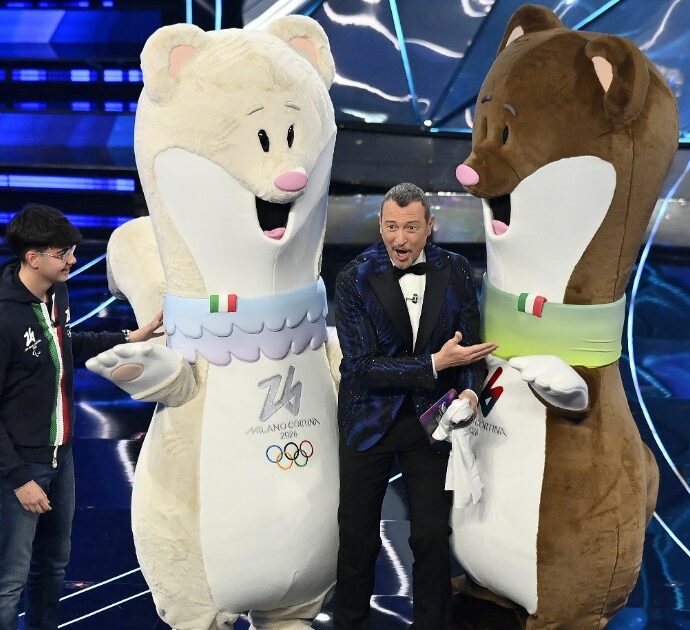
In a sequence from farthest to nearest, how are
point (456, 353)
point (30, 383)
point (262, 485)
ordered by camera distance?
point (30, 383) < point (262, 485) < point (456, 353)

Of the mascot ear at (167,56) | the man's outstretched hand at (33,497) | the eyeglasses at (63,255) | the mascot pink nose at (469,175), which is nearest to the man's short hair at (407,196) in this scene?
the mascot pink nose at (469,175)

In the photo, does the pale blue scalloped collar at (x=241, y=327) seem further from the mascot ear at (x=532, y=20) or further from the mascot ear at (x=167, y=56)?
the mascot ear at (x=532, y=20)

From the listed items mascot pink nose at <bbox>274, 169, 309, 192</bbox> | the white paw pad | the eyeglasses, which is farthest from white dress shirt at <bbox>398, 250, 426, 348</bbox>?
the eyeglasses

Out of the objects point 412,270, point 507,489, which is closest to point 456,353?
point 412,270

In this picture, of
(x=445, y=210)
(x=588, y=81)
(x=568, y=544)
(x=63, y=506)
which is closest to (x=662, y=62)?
(x=445, y=210)

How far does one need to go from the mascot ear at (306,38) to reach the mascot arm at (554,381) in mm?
939

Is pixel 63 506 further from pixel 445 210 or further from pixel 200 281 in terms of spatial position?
pixel 445 210

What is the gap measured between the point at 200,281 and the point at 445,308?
0.62 m

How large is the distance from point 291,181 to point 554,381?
2.51ft

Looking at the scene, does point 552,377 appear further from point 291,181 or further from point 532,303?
point 291,181

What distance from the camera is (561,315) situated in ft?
8.20

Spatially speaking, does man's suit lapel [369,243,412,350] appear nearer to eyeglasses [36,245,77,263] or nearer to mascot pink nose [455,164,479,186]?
mascot pink nose [455,164,479,186]

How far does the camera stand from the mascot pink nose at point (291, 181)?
95.5 inches

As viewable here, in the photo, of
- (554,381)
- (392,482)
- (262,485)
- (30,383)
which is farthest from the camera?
(392,482)
